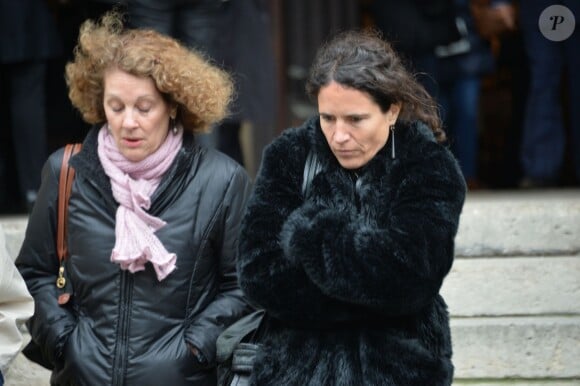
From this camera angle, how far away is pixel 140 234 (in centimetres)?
353

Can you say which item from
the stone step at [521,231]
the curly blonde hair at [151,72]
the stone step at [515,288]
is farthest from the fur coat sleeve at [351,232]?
the stone step at [521,231]

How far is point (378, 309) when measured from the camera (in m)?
2.97

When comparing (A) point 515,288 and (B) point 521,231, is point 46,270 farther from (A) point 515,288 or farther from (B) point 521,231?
(B) point 521,231

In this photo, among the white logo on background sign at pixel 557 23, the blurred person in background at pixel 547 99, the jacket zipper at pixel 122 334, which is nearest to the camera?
the jacket zipper at pixel 122 334

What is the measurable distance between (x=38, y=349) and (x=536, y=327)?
6.79 feet

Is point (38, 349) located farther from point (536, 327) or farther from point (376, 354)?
point (536, 327)

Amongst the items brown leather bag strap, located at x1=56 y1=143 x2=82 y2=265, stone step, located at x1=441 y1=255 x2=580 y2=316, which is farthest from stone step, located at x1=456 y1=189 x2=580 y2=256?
brown leather bag strap, located at x1=56 y1=143 x2=82 y2=265

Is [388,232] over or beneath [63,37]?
beneath

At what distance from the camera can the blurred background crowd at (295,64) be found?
229 inches

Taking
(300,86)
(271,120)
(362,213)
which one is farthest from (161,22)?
(362,213)

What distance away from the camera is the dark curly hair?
306 cm

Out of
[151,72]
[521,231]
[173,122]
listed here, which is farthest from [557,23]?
[151,72]

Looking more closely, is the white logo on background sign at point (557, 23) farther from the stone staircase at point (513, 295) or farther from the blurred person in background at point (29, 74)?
the blurred person in background at point (29, 74)

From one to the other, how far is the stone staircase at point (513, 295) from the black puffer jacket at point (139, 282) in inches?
40.0
